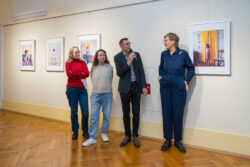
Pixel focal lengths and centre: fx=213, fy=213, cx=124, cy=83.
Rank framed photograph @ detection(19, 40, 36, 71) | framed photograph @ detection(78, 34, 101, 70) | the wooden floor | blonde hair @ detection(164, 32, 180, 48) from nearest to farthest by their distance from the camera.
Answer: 1. the wooden floor
2. blonde hair @ detection(164, 32, 180, 48)
3. framed photograph @ detection(78, 34, 101, 70)
4. framed photograph @ detection(19, 40, 36, 71)

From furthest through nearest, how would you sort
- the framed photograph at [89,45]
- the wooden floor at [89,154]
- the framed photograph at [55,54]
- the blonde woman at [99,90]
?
1. the framed photograph at [55,54]
2. the framed photograph at [89,45]
3. the blonde woman at [99,90]
4. the wooden floor at [89,154]

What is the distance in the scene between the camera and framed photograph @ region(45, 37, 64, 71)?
559 centimetres

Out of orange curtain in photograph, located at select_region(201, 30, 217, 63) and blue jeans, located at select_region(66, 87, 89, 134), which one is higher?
orange curtain in photograph, located at select_region(201, 30, 217, 63)

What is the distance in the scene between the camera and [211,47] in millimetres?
3588

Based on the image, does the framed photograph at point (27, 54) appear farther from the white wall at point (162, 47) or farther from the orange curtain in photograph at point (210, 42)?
the orange curtain in photograph at point (210, 42)

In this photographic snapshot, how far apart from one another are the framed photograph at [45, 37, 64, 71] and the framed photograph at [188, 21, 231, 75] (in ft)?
11.0

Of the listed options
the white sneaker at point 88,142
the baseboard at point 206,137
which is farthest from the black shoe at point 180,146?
the white sneaker at point 88,142

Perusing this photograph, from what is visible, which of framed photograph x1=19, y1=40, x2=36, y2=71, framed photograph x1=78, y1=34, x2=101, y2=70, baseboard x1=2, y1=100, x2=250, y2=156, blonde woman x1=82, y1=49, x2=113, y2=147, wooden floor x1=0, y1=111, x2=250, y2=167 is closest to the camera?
wooden floor x1=0, y1=111, x2=250, y2=167

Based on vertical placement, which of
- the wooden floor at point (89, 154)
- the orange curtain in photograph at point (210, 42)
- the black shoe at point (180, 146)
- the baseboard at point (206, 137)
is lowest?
the wooden floor at point (89, 154)

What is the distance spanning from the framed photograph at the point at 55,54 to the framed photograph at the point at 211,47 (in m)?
3.36

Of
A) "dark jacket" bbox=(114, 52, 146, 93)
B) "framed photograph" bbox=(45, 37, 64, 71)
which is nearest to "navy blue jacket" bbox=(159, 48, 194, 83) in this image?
"dark jacket" bbox=(114, 52, 146, 93)

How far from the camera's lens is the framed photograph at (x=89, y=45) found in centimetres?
496

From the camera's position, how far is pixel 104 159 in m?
3.21

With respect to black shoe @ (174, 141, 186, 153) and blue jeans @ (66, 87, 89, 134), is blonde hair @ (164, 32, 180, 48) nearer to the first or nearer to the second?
black shoe @ (174, 141, 186, 153)
